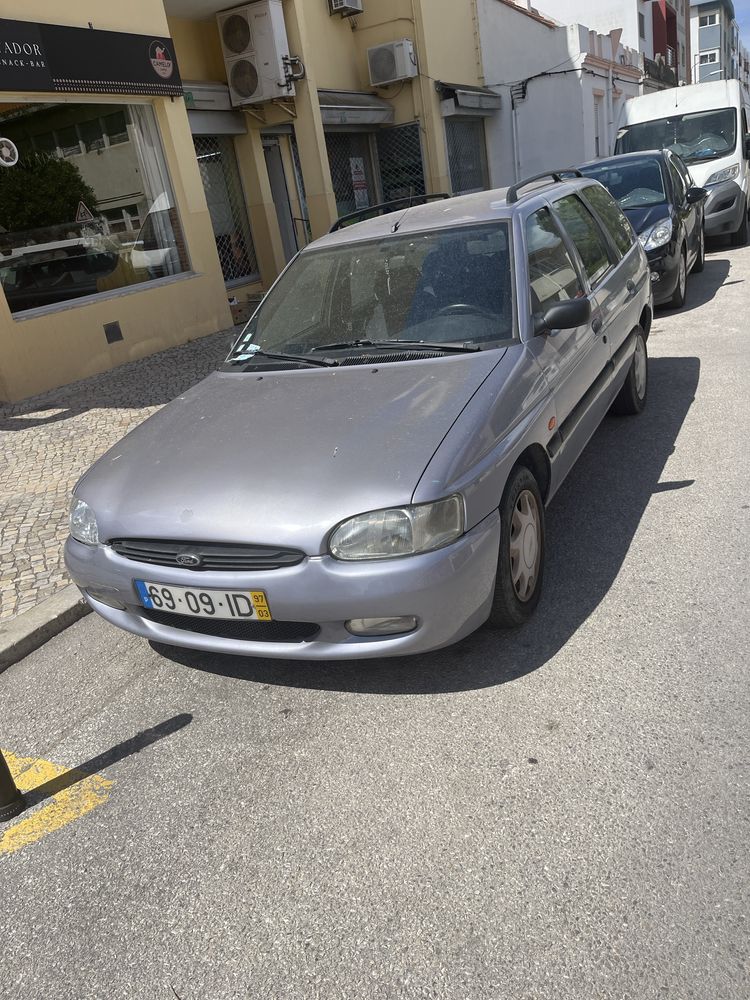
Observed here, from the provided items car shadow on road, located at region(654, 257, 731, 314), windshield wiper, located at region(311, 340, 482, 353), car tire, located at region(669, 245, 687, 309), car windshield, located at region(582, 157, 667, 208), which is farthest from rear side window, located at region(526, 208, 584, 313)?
car windshield, located at region(582, 157, 667, 208)

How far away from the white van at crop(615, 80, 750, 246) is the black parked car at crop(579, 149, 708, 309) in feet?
5.51

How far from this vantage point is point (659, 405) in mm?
5988

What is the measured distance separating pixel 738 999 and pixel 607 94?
24.6 meters

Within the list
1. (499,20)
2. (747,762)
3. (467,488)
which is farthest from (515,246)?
(499,20)

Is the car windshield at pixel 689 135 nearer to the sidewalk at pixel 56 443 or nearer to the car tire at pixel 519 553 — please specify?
the sidewalk at pixel 56 443

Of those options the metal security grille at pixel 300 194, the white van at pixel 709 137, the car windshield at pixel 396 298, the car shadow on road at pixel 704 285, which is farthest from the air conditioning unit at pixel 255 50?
the car windshield at pixel 396 298

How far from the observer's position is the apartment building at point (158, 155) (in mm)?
8609

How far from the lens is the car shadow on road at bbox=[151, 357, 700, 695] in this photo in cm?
319

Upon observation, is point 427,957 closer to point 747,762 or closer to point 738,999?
point 738,999

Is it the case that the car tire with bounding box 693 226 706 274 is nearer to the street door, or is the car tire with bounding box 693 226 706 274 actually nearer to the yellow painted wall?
the street door

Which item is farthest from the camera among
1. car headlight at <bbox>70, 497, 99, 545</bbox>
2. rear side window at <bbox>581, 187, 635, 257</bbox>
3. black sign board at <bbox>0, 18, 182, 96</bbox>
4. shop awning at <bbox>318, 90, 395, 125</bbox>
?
shop awning at <bbox>318, 90, 395, 125</bbox>

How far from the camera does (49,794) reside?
9.46 ft

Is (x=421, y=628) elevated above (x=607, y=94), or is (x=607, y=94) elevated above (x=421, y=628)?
(x=607, y=94)

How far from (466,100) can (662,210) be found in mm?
9764
